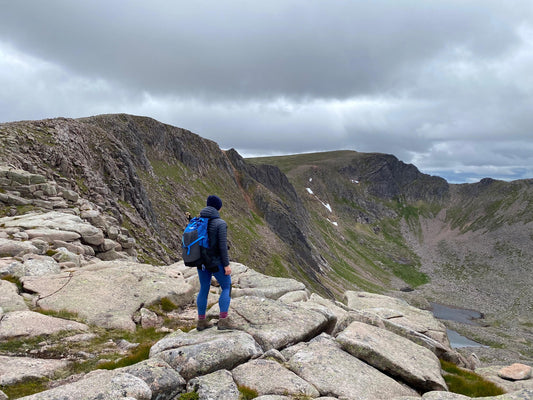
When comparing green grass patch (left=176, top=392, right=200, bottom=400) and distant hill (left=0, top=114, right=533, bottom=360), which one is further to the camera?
distant hill (left=0, top=114, right=533, bottom=360)

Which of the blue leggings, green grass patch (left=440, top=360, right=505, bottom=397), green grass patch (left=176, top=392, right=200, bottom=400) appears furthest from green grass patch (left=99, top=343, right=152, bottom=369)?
green grass patch (left=440, top=360, right=505, bottom=397)

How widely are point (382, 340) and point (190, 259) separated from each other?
923 centimetres

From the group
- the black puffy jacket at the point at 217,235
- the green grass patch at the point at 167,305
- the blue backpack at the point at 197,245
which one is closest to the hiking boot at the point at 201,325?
the blue backpack at the point at 197,245

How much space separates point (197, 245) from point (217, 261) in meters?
1.03

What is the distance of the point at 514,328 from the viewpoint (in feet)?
456

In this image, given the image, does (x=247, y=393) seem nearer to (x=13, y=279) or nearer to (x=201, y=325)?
(x=201, y=325)

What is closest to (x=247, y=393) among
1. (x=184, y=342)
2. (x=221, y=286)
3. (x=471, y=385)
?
(x=184, y=342)

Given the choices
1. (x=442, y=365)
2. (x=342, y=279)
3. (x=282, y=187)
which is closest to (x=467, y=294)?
(x=342, y=279)

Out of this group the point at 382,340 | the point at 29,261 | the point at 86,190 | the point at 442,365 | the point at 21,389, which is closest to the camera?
the point at 21,389

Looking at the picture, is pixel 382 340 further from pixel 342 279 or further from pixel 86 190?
pixel 342 279

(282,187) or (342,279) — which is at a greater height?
(282,187)

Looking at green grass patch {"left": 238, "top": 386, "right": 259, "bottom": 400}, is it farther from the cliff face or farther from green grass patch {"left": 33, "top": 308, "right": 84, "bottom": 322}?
the cliff face

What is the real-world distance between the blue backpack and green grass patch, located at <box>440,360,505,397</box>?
11.2 meters

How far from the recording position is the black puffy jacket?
12172mm
